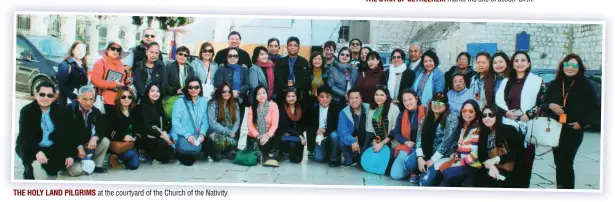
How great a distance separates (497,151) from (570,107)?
842 mm

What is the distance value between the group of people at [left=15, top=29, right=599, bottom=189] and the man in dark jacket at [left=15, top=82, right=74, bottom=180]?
0.4 inches

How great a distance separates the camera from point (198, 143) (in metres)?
5.77

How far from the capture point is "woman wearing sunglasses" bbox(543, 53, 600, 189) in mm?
5453

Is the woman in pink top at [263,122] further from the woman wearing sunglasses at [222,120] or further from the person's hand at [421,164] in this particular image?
the person's hand at [421,164]

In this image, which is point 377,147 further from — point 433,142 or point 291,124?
point 291,124

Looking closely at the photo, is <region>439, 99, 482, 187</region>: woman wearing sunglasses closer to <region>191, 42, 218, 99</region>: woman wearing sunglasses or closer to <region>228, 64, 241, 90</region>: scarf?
<region>228, 64, 241, 90</region>: scarf

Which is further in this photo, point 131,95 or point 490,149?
point 131,95

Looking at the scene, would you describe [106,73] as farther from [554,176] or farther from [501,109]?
[554,176]

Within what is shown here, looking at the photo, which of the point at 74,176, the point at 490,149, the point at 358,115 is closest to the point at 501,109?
the point at 490,149

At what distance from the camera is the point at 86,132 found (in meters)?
5.69

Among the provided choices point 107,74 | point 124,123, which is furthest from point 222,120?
point 107,74

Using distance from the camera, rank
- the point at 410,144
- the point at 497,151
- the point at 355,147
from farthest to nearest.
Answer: the point at 355,147 < the point at 410,144 < the point at 497,151

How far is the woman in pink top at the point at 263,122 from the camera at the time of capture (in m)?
5.79

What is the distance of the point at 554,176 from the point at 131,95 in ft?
14.2
